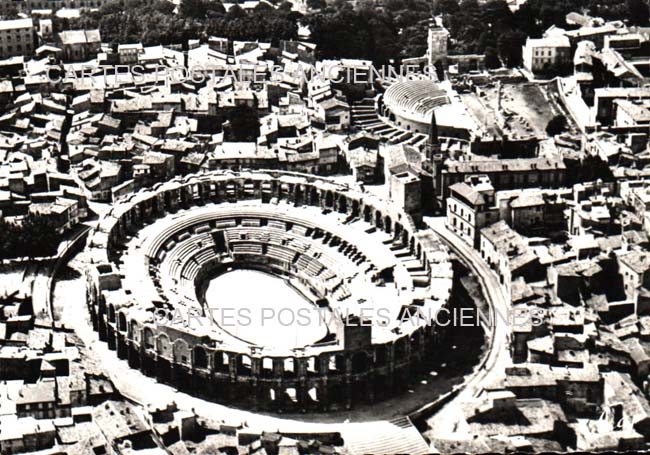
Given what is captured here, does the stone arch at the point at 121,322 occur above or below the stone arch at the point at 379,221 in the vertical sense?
below

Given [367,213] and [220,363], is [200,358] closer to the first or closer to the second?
[220,363]

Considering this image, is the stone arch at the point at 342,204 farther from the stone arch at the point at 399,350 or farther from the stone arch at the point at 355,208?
the stone arch at the point at 399,350

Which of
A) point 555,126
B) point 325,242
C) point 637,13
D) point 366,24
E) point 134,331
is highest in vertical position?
point 637,13

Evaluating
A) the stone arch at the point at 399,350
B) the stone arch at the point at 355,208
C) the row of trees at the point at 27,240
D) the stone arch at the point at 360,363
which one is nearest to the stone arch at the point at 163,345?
the stone arch at the point at 360,363

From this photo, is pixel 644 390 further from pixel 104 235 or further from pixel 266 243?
pixel 104 235

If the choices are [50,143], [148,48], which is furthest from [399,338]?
[148,48]

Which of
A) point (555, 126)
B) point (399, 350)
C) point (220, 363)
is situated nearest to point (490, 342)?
point (399, 350)
